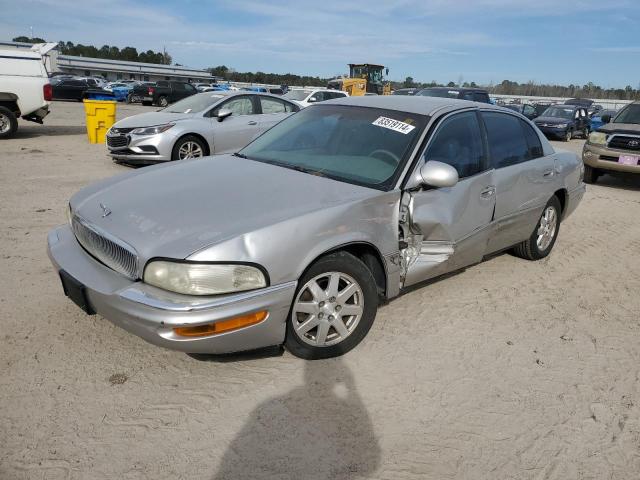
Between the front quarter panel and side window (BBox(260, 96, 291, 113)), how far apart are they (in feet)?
23.6

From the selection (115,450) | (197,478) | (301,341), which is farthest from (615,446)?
(115,450)

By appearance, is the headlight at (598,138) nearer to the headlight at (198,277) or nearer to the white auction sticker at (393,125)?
the white auction sticker at (393,125)

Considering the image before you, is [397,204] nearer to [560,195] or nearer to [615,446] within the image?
[615,446]

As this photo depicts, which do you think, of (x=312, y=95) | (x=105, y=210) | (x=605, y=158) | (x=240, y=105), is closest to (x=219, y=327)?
(x=105, y=210)

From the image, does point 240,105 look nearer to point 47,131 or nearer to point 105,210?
point 105,210

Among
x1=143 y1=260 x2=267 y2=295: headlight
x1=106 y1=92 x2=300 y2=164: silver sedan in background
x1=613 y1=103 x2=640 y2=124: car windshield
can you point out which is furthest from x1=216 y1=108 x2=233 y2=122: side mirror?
x1=613 y1=103 x2=640 y2=124: car windshield

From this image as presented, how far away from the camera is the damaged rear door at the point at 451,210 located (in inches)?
140

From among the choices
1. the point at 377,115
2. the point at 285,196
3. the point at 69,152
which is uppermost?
the point at 377,115

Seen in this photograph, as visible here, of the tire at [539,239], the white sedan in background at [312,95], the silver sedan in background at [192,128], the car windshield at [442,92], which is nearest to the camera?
the tire at [539,239]

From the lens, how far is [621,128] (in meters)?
9.71

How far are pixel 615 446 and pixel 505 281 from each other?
2.24m

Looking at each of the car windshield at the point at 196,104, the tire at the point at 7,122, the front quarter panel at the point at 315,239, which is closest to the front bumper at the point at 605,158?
the car windshield at the point at 196,104

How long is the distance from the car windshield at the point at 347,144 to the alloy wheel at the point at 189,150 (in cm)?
490

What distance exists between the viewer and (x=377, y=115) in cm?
395
